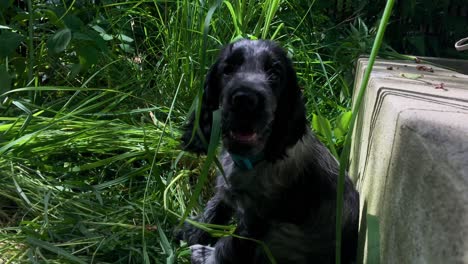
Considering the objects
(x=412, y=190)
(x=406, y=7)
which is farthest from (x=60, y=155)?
(x=406, y=7)

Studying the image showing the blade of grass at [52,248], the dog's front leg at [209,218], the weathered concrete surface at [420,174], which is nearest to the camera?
the weathered concrete surface at [420,174]

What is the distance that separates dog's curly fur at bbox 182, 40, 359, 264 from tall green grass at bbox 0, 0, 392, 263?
0.43 ft

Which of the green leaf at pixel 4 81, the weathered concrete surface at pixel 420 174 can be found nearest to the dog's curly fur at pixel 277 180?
the weathered concrete surface at pixel 420 174

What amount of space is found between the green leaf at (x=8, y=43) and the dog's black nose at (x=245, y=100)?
4.35ft

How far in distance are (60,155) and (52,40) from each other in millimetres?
554

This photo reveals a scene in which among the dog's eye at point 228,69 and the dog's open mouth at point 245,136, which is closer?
the dog's open mouth at point 245,136

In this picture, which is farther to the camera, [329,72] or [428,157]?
[329,72]

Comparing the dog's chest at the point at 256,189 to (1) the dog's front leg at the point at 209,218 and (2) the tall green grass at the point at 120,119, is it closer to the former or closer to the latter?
(2) the tall green grass at the point at 120,119

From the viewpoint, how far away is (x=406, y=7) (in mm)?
3658

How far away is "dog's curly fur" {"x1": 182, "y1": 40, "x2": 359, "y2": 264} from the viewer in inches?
82.4

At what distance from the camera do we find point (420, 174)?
109cm

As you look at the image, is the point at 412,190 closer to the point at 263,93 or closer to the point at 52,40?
the point at 263,93

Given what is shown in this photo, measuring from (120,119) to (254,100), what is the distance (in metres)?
1.31

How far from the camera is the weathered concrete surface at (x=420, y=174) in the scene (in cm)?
96
